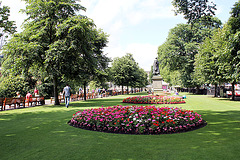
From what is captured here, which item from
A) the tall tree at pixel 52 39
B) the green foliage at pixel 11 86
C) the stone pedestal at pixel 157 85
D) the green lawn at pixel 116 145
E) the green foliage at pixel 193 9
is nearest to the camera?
the green lawn at pixel 116 145

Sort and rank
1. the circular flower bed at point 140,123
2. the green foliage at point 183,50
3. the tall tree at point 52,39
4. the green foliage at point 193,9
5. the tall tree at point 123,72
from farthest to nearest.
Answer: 1. the tall tree at point 123,72
2. the green foliage at point 183,50
3. the tall tree at point 52,39
4. the green foliage at point 193,9
5. the circular flower bed at point 140,123

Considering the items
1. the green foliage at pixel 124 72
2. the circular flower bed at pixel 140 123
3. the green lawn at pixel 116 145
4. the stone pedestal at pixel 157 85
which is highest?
the green foliage at pixel 124 72

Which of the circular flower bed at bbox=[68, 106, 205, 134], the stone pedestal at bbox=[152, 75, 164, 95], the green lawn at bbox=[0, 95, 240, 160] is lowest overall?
the green lawn at bbox=[0, 95, 240, 160]

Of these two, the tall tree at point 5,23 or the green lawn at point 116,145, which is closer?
the green lawn at point 116,145

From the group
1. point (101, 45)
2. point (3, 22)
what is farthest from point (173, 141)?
point (101, 45)

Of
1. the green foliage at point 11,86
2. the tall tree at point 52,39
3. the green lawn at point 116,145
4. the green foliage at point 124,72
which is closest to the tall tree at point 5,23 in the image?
the tall tree at point 52,39

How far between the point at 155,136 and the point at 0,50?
17.4 m

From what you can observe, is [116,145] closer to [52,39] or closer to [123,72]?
[52,39]

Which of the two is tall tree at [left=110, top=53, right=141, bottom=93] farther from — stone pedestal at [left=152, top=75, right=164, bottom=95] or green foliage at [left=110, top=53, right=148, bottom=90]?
stone pedestal at [left=152, top=75, right=164, bottom=95]

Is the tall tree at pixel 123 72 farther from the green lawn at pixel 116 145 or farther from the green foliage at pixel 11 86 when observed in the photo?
the green lawn at pixel 116 145

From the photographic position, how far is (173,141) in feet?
19.1

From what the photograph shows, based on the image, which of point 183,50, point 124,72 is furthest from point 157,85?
point 124,72

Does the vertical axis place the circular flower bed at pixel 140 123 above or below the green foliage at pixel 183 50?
below

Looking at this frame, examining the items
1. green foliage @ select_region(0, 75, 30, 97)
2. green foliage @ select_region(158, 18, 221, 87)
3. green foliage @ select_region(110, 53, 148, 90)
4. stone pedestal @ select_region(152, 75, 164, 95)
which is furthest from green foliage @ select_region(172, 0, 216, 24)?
green foliage @ select_region(110, 53, 148, 90)
